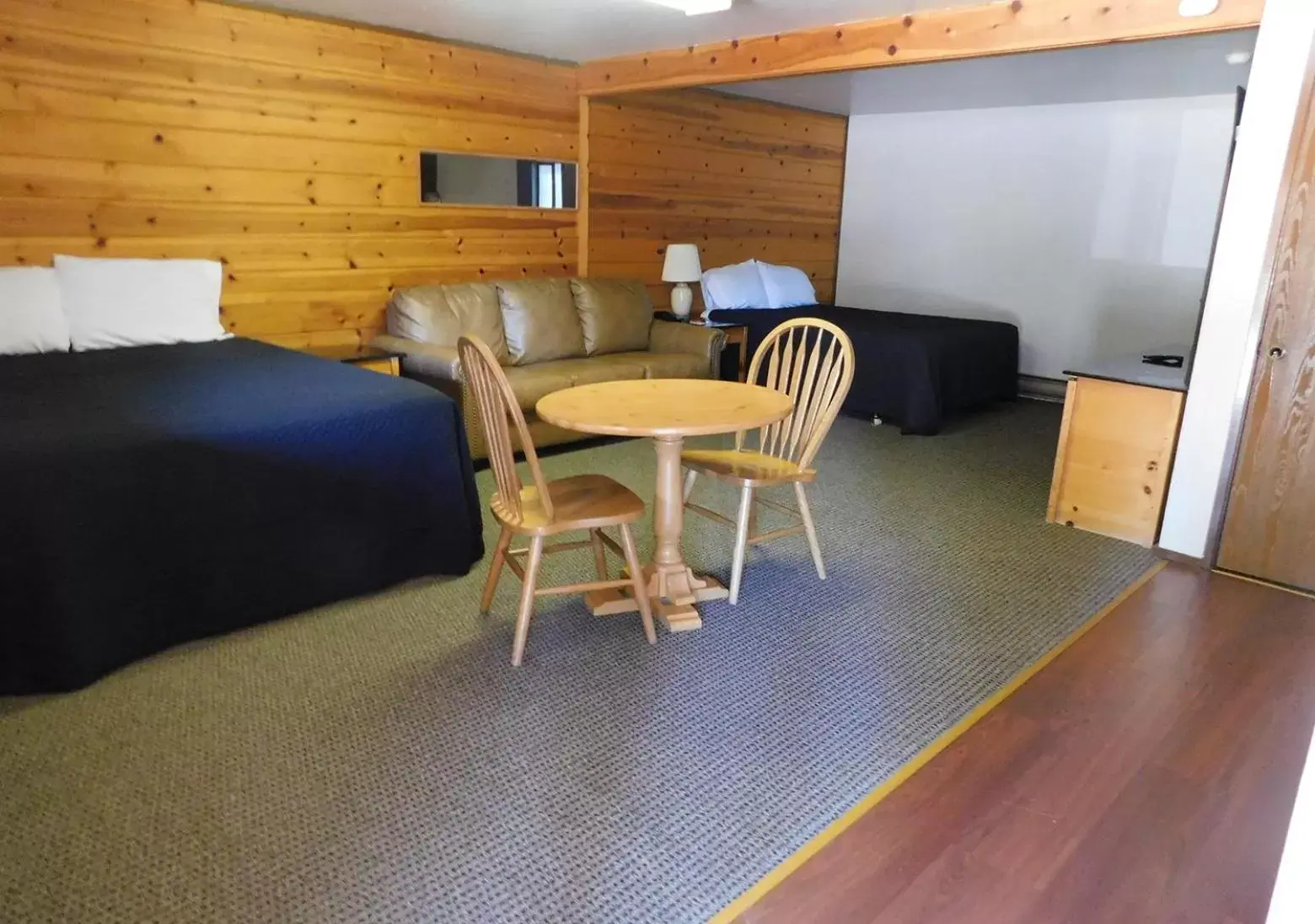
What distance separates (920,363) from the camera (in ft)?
16.1

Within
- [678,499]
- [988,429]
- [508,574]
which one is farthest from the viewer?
[988,429]

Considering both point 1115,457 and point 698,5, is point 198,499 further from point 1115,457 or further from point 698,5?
Result: point 1115,457

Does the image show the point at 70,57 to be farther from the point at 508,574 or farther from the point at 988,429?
the point at 988,429

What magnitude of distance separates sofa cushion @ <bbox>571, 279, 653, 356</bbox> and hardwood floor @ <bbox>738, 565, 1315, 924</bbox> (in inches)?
122

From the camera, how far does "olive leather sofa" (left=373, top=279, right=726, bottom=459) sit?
4.09m

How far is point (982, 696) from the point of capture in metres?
2.27

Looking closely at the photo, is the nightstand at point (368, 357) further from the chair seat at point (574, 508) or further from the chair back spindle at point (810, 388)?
the chair back spindle at point (810, 388)

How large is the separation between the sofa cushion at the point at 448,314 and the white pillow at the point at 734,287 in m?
1.68

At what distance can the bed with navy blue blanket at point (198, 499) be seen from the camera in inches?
83.1

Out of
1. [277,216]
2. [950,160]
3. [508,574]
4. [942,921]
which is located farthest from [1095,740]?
[950,160]

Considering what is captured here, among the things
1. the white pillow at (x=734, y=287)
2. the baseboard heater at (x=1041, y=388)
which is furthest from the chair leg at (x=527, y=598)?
the baseboard heater at (x=1041, y=388)

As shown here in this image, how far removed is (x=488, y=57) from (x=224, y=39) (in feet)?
4.60

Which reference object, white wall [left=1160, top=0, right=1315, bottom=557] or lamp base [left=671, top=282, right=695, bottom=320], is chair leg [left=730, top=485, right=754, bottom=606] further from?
lamp base [left=671, top=282, right=695, bottom=320]

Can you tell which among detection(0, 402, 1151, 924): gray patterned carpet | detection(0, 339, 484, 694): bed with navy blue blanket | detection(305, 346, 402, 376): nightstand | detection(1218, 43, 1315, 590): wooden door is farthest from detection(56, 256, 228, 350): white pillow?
detection(1218, 43, 1315, 590): wooden door
